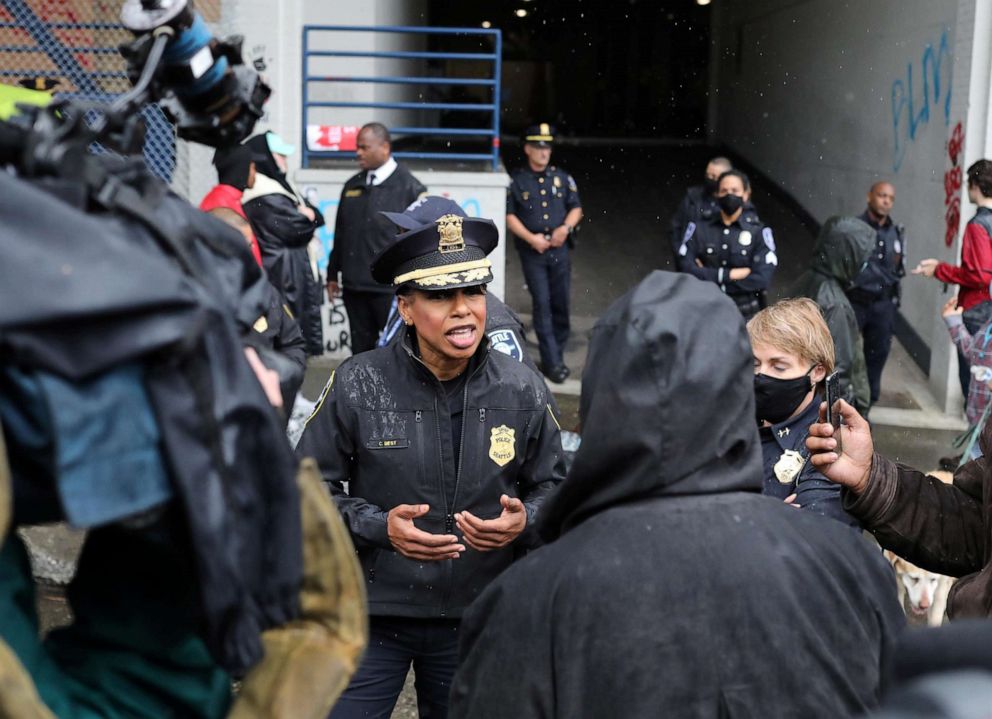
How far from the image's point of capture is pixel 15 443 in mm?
1326

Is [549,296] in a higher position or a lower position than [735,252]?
lower

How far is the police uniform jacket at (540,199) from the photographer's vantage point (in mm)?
10758

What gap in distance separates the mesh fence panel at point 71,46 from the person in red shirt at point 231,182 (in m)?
3.89

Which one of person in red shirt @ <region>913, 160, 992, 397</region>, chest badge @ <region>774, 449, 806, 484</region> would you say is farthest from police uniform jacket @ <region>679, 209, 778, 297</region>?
chest badge @ <region>774, 449, 806, 484</region>

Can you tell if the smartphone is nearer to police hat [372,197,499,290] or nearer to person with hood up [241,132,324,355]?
police hat [372,197,499,290]

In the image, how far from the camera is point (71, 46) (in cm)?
1030

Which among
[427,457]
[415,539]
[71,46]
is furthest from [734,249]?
[415,539]

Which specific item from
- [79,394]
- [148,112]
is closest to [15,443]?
[79,394]

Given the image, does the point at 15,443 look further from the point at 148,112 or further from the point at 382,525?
the point at 148,112

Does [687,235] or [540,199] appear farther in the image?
[540,199]

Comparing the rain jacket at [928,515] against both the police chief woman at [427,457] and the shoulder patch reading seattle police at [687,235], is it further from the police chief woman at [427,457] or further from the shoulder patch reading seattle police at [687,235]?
the shoulder patch reading seattle police at [687,235]

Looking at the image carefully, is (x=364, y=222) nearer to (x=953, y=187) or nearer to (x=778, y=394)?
(x=953, y=187)

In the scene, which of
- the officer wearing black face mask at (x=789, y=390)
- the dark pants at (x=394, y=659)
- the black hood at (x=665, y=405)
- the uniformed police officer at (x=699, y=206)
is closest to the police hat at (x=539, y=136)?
the uniformed police officer at (x=699, y=206)

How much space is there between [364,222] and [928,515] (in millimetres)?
6525
